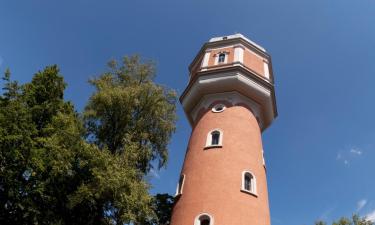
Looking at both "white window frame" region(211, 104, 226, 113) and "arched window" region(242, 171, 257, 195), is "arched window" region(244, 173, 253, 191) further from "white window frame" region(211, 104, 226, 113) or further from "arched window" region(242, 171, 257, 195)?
"white window frame" region(211, 104, 226, 113)

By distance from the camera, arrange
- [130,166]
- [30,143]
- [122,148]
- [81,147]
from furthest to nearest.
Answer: [122,148]
[130,166]
[81,147]
[30,143]

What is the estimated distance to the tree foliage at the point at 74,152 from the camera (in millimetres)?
14453

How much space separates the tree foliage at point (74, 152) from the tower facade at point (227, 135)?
6.77 feet

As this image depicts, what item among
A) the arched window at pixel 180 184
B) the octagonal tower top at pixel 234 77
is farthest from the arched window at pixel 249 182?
the octagonal tower top at pixel 234 77

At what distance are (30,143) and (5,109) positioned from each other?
5.78 ft

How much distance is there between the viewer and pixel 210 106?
795 inches

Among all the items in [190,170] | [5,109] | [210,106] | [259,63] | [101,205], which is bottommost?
[101,205]

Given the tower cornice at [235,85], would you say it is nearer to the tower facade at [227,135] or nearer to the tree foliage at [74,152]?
the tower facade at [227,135]

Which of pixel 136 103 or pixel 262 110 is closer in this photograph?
pixel 136 103

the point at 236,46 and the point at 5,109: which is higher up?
the point at 236,46

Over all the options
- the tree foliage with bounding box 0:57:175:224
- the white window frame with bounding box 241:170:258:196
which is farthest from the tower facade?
the tree foliage with bounding box 0:57:175:224

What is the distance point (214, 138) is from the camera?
60.6 ft

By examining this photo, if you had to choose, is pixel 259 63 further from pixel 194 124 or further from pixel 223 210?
pixel 223 210

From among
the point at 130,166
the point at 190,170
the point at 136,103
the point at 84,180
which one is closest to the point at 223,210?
the point at 190,170
